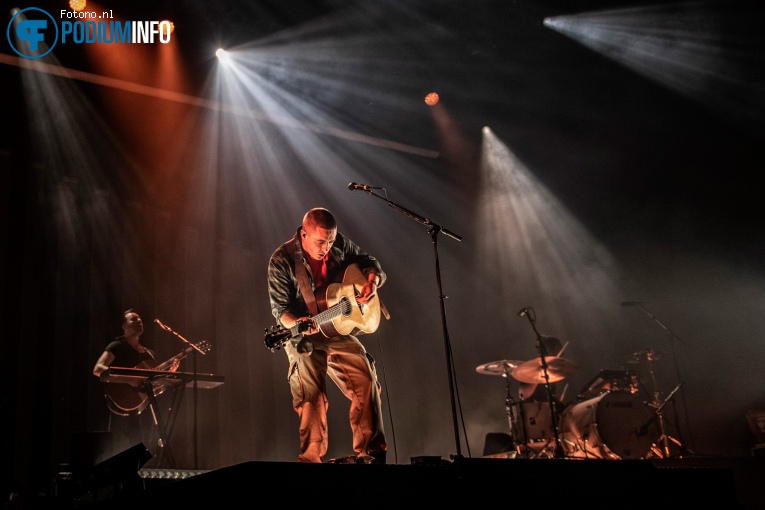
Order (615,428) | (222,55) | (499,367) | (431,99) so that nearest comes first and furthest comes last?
(615,428)
(499,367)
(222,55)
(431,99)

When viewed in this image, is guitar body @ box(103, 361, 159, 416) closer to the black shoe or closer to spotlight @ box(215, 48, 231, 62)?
the black shoe

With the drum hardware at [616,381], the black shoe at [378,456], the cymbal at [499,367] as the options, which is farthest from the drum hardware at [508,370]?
the black shoe at [378,456]

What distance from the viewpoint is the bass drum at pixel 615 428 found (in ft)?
22.0

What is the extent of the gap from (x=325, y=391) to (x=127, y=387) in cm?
323

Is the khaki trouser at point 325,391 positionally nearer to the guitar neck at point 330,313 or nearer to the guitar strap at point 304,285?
the guitar neck at point 330,313

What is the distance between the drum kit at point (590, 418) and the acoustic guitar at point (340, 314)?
2741 millimetres

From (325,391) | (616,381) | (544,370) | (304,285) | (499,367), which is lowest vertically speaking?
(325,391)

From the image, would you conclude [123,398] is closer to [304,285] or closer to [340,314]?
[304,285]

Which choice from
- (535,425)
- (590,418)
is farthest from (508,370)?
(590,418)

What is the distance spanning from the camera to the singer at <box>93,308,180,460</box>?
694 centimetres

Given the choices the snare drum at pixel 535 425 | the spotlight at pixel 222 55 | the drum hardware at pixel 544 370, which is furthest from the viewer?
the spotlight at pixel 222 55

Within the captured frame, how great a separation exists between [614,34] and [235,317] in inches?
265

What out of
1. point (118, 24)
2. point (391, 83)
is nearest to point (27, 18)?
point (118, 24)

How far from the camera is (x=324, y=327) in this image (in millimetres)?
4824
